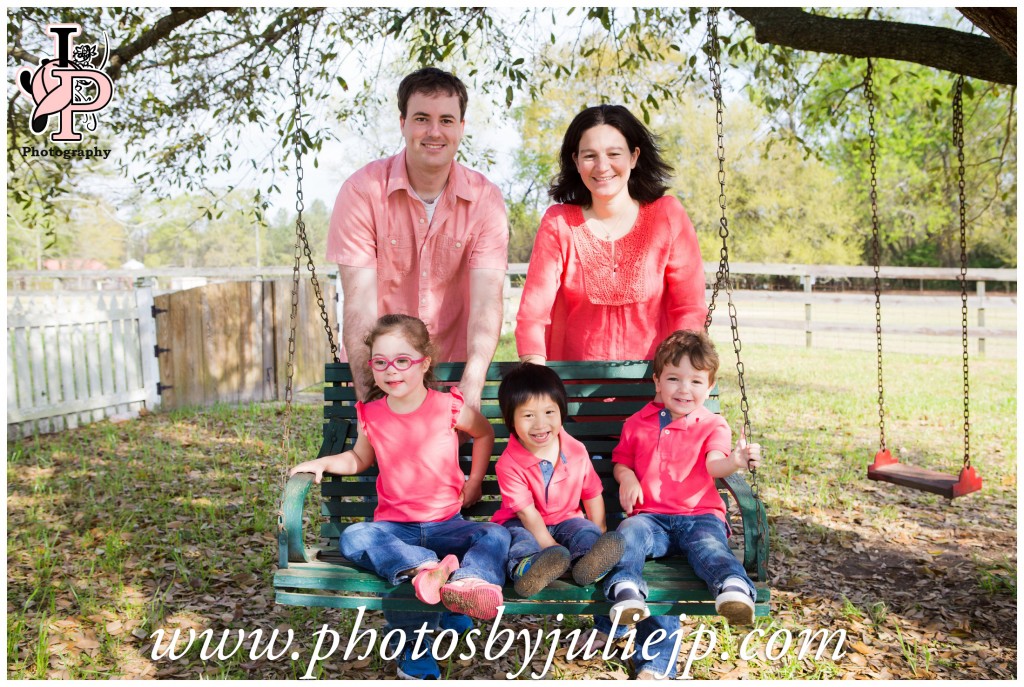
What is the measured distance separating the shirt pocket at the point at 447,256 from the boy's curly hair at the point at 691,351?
0.85m

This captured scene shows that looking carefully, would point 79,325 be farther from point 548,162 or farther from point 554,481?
point 554,481

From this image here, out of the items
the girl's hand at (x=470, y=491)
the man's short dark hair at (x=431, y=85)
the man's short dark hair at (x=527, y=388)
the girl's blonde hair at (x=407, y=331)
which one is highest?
the man's short dark hair at (x=431, y=85)

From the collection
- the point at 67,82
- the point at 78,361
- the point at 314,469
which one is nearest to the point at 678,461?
the point at 314,469

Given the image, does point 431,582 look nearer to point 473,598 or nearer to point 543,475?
point 473,598

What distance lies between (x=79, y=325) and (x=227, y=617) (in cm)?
514

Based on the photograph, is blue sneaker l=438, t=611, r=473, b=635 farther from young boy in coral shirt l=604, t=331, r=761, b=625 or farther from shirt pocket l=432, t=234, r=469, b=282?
shirt pocket l=432, t=234, r=469, b=282

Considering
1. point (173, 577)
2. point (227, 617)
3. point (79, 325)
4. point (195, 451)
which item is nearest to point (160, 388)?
point (79, 325)

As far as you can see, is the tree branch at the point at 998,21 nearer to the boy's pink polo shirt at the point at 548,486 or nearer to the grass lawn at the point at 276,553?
the boy's pink polo shirt at the point at 548,486

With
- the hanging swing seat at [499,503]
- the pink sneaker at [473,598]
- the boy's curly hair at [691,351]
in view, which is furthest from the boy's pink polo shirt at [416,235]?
the pink sneaker at [473,598]

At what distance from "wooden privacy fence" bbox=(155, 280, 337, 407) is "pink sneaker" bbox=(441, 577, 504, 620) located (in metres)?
6.98

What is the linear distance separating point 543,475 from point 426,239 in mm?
1013

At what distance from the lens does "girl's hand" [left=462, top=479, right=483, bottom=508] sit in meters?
3.25

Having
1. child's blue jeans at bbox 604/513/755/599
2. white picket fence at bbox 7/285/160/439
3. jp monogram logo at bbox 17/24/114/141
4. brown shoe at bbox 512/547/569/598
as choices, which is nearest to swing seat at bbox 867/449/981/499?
child's blue jeans at bbox 604/513/755/599

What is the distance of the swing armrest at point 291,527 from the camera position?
9.29 ft
